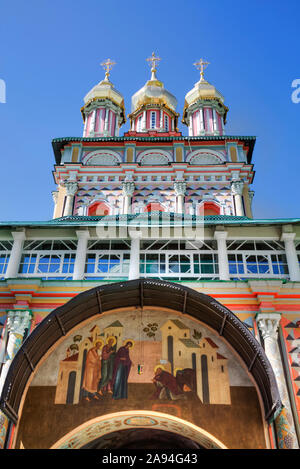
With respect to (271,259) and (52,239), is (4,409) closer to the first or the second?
(52,239)

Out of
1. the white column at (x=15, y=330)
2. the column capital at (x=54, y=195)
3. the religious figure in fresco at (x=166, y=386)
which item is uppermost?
the column capital at (x=54, y=195)

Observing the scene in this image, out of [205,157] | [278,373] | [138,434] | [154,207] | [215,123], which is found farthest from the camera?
[215,123]

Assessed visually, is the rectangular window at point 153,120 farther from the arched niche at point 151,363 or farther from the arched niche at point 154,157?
the arched niche at point 151,363

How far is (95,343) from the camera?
41.3 ft

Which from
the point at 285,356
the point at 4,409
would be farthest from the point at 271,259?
the point at 4,409

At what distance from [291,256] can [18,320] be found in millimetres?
6669

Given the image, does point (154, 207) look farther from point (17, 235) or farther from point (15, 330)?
point (15, 330)

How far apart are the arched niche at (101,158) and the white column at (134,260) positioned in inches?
329

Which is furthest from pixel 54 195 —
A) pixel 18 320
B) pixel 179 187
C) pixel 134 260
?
pixel 18 320

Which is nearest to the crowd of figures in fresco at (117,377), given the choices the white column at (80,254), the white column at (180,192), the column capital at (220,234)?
the white column at (80,254)

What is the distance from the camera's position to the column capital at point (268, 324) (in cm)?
1212

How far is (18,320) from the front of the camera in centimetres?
1234

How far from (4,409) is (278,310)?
6.19m

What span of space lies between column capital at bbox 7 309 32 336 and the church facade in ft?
0.08
